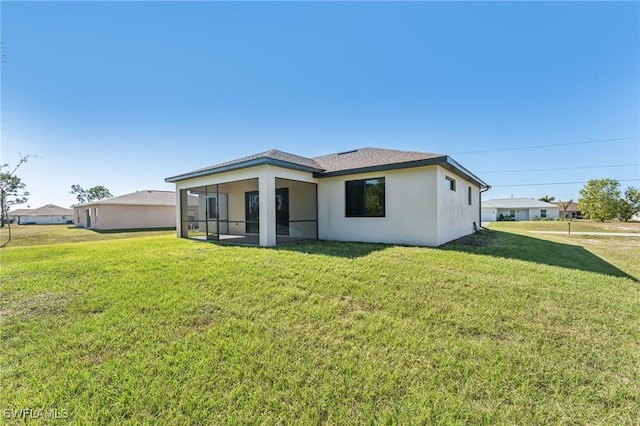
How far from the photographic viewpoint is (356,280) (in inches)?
199

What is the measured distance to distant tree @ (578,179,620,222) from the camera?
114ft

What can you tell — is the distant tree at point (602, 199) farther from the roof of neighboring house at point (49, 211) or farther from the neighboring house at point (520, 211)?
the roof of neighboring house at point (49, 211)

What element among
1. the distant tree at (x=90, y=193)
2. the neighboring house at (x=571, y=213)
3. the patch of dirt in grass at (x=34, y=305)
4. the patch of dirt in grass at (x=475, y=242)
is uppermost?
the distant tree at (x=90, y=193)

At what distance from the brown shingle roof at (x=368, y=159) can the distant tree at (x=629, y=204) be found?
143 ft

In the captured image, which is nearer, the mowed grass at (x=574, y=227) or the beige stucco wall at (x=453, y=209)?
the beige stucco wall at (x=453, y=209)

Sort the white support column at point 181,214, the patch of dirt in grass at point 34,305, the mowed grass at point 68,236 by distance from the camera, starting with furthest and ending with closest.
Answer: the mowed grass at point 68,236, the white support column at point 181,214, the patch of dirt in grass at point 34,305

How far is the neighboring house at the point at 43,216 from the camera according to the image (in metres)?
55.7

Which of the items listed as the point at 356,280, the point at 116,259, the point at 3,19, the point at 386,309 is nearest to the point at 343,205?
the point at 356,280

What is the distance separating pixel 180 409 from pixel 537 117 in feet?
79.8

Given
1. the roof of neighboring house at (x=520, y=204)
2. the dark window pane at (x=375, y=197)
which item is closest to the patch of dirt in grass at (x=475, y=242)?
the dark window pane at (x=375, y=197)

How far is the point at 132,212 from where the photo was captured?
24531 millimetres

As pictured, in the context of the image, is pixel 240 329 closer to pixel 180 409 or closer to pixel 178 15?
pixel 180 409

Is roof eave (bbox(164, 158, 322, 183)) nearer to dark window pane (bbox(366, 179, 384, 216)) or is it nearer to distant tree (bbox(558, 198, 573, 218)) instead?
dark window pane (bbox(366, 179, 384, 216))

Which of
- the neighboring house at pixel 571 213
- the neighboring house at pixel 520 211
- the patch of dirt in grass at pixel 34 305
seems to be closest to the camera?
the patch of dirt in grass at pixel 34 305
